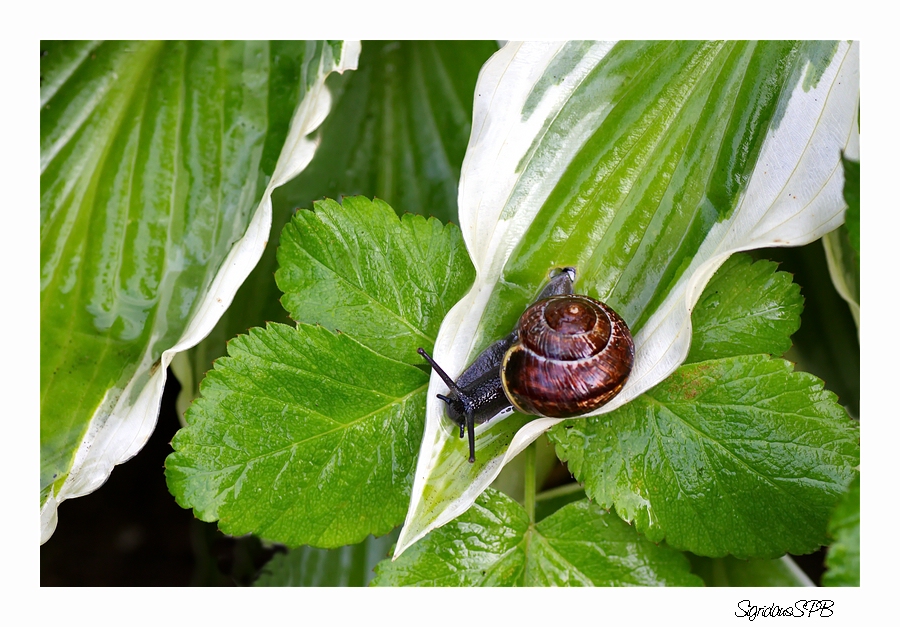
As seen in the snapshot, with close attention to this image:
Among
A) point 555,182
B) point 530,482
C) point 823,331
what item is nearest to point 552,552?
point 530,482

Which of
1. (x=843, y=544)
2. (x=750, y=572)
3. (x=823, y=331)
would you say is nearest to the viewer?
(x=843, y=544)

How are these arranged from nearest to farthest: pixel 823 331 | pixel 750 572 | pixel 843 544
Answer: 1. pixel 843 544
2. pixel 750 572
3. pixel 823 331

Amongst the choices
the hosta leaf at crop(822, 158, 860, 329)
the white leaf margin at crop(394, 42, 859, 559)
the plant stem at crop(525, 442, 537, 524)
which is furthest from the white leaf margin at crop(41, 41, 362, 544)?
the hosta leaf at crop(822, 158, 860, 329)

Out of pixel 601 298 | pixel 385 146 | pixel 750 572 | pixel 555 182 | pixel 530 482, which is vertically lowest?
pixel 750 572

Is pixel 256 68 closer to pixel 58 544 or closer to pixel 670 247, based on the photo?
pixel 670 247

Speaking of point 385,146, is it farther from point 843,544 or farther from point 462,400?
point 843,544

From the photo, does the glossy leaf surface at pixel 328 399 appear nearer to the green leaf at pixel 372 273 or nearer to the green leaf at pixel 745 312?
the green leaf at pixel 372 273

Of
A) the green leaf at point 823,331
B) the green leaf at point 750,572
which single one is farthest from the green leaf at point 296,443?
the green leaf at point 823,331

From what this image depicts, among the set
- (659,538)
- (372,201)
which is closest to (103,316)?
(372,201)
